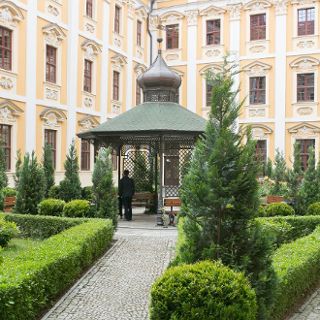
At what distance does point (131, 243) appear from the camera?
10.8 meters

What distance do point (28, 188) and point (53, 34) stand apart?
10581mm

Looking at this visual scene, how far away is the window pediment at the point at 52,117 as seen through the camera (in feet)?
69.5

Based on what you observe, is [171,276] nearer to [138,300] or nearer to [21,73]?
[138,300]

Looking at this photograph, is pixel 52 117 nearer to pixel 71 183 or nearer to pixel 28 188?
pixel 71 183

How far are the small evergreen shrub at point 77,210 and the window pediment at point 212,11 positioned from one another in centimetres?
1923

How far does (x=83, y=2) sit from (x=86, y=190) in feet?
32.2

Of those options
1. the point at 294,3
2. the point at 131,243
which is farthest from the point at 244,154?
the point at 294,3

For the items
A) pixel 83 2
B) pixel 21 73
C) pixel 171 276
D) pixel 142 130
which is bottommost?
pixel 171 276

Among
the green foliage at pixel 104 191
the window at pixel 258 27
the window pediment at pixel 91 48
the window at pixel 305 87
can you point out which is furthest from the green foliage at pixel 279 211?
the window at pixel 258 27

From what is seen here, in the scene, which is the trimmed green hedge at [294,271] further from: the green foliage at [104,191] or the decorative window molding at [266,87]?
the decorative window molding at [266,87]

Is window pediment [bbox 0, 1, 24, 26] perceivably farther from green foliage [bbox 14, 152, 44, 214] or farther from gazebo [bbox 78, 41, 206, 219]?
green foliage [bbox 14, 152, 44, 214]

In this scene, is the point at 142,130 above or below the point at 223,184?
above

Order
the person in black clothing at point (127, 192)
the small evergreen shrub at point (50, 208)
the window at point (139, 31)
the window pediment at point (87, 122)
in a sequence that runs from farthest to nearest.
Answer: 1. the window at point (139, 31)
2. the window pediment at point (87, 122)
3. the person in black clothing at point (127, 192)
4. the small evergreen shrub at point (50, 208)

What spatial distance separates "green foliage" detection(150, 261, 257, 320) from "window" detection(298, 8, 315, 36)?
24.4 metres
